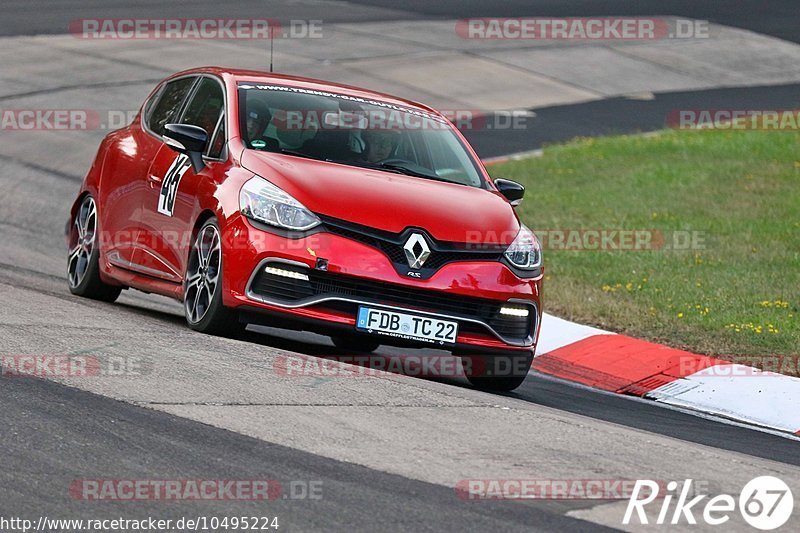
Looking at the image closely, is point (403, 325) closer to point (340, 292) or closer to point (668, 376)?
point (340, 292)

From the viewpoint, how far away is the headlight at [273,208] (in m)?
8.12

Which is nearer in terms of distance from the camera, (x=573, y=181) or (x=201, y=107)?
(x=201, y=107)

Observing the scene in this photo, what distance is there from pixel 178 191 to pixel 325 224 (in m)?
1.39

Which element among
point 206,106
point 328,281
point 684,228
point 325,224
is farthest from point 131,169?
point 684,228

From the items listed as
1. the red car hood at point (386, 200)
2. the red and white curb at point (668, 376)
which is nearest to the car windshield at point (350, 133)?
the red car hood at point (386, 200)

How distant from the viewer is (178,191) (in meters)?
9.10

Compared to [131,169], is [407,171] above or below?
above

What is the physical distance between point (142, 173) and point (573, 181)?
Result: 9459mm

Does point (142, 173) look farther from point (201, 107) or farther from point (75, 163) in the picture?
point (75, 163)

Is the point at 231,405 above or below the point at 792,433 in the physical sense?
above

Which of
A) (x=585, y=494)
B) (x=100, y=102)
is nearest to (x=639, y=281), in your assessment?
(x=585, y=494)

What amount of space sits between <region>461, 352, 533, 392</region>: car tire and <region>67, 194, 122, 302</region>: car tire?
2.82 meters

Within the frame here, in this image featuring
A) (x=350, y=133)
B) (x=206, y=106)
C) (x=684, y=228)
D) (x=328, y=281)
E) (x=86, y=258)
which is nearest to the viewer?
(x=328, y=281)

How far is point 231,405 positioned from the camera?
265 inches
